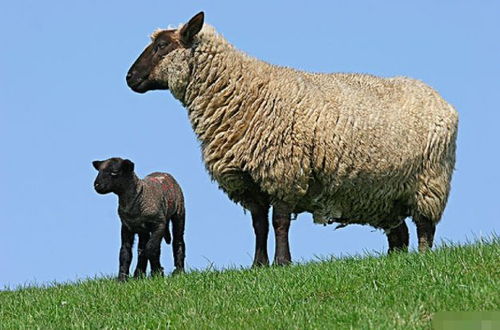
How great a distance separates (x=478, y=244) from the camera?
10.4m

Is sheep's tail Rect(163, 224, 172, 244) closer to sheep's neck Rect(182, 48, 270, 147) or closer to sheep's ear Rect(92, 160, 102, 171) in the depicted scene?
sheep's ear Rect(92, 160, 102, 171)

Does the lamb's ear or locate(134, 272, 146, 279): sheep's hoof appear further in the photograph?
locate(134, 272, 146, 279): sheep's hoof

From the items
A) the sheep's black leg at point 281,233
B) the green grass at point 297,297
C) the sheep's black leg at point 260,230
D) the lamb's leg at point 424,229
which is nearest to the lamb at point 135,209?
the sheep's black leg at point 260,230

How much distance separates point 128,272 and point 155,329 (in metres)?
5.44

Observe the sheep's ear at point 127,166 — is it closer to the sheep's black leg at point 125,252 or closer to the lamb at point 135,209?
the lamb at point 135,209

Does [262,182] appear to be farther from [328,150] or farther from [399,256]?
[399,256]

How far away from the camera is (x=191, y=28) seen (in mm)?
12492

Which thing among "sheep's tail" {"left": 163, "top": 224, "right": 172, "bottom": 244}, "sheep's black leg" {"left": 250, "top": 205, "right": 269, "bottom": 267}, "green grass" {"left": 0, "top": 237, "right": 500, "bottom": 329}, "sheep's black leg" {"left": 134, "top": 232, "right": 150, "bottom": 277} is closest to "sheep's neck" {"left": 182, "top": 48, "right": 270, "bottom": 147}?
"sheep's black leg" {"left": 250, "top": 205, "right": 269, "bottom": 267}

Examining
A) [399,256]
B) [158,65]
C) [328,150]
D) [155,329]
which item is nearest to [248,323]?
[155,329]

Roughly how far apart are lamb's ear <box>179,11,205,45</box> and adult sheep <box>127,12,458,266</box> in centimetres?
1

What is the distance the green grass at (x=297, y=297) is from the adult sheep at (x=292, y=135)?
144cm

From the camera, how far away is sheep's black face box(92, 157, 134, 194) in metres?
13.4

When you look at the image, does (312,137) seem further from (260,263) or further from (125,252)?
(125,252)

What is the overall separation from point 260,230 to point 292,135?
125 cm
